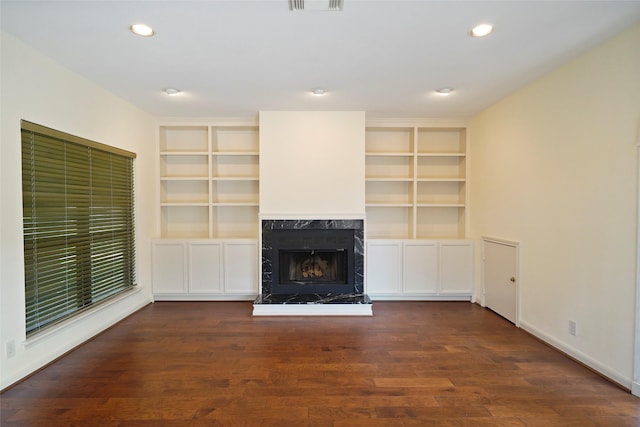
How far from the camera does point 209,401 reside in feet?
6.90

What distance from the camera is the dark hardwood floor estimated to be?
196 cm

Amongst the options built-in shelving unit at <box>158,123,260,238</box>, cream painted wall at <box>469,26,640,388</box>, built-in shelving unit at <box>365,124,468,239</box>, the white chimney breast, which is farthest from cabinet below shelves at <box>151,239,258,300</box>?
cream painted wall at <box>469,26,640,388</box>

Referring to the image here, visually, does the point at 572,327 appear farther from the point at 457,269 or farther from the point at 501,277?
the point at 457,269

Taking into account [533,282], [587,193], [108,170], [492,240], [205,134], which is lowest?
[533,282]

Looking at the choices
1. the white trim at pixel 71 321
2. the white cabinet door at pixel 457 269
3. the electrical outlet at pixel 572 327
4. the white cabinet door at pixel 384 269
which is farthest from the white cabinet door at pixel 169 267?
the electrical outlet at pixel 572 327

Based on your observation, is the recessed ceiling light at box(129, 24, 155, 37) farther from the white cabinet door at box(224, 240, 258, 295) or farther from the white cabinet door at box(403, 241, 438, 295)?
the white cabinet door at box(403, 241, 438, 295)

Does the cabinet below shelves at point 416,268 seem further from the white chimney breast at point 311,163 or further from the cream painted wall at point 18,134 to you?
the cream painted wall at point 18,134

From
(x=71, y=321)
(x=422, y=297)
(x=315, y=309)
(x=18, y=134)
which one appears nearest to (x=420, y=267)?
(x=422, y=297)

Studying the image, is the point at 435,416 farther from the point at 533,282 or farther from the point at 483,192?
the point at 483,192

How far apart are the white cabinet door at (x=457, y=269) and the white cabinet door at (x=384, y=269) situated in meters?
0.62

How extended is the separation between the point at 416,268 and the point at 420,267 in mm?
58

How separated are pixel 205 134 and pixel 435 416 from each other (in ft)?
14.6

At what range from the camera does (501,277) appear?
3697 mm

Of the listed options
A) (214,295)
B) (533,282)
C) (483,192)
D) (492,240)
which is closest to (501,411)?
(533,282)
